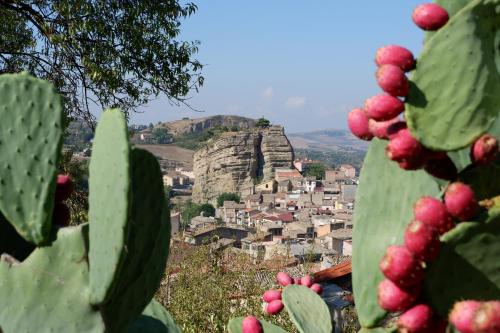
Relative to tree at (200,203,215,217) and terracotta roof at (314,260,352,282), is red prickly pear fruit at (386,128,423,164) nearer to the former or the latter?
terracotta roof at (314,260,352,282)

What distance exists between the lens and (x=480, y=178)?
875mm

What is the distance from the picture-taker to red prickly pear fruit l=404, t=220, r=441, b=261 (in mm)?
768

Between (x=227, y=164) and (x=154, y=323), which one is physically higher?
(x=154, y=323)

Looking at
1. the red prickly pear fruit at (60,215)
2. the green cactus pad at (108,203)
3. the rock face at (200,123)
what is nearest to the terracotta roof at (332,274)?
the red prickly pear fruit at (60,215)

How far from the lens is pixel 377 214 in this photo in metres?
0.98

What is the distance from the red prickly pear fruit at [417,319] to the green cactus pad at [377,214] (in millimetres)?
105

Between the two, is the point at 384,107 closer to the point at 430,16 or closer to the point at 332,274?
the point at 430,16

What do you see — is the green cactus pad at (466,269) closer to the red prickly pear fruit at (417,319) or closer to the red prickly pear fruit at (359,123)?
the red prickly pear fruit at (417,319)

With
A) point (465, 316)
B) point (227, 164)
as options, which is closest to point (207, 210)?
point (227, 164)

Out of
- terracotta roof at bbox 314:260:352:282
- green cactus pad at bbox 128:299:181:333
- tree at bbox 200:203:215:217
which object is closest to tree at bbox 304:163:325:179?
tree at bbox 200:203:215:217

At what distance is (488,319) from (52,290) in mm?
840

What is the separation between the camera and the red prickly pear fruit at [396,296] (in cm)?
80

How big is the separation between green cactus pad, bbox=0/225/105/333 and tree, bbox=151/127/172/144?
95.4m

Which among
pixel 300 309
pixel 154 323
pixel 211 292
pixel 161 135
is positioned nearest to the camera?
pixel 154 323
